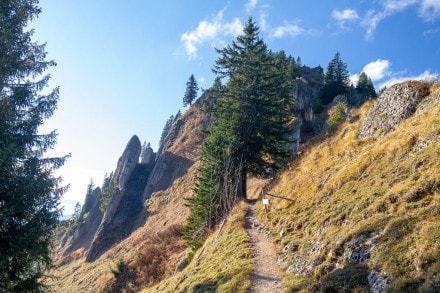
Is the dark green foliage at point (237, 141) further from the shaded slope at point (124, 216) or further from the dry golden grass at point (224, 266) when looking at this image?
the shaded slope at point (124, 216)

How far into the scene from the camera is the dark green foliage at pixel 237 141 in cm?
2366

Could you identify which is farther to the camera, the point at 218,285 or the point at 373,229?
the point at 218,285

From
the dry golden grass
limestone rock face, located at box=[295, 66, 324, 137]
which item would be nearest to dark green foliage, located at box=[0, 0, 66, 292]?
the dry golden grass

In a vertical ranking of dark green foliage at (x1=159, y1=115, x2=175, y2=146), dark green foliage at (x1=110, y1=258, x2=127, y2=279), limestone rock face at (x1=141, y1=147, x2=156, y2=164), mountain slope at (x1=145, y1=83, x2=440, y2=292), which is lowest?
dark green foliage at (x1=110, y1=258, x2=127, y2=279)

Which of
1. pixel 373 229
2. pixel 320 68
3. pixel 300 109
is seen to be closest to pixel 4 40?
pixel 373 229

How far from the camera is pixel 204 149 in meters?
25.8

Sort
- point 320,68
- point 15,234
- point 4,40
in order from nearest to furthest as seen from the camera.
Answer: point 15,234
point 4,40
point 320,68

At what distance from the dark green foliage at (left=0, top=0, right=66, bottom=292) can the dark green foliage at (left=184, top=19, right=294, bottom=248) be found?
11421mm

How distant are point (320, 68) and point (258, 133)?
66815 mm

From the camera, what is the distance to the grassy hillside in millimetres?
7559

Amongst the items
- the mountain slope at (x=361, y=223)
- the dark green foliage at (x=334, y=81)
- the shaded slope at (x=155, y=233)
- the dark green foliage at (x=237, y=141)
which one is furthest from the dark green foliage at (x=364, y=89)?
the mountain slope at (x=361, y=223)

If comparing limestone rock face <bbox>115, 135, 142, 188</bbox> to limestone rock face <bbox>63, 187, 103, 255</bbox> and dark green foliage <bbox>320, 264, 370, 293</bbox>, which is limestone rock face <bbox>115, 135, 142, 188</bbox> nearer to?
limestone rock face <bbox>63, 187, 103, 255</bbox>

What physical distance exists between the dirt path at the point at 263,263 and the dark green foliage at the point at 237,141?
5.11 metres

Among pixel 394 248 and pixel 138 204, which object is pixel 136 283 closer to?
pixel 394 248
